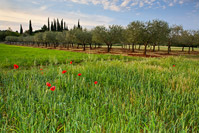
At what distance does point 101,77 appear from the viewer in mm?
5168

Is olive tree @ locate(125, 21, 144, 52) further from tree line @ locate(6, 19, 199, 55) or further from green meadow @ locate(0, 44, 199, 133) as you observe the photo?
green meadow @ locate(0, 44, 199, 133)

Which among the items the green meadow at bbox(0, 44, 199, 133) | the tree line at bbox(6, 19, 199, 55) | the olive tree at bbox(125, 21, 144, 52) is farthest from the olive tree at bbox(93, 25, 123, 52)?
the green meadow at bbox(0, 44, 199, 133)

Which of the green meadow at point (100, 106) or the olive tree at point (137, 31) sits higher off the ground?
the olive tree at point (137, 31)

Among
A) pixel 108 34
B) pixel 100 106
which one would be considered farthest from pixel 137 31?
pixel 100 106

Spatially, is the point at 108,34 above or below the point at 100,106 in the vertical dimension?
above

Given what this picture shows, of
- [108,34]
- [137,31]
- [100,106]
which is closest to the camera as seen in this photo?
[100,106]

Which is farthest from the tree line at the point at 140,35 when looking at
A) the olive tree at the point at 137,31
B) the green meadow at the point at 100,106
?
the green meadow at the point at 100,106

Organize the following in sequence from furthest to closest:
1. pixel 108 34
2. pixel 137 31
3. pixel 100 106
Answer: pixel 108 34 < pixel 137 31 < pixel 100 106

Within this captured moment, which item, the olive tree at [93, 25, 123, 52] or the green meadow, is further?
the olive tree at [93, 25, 123, 52]

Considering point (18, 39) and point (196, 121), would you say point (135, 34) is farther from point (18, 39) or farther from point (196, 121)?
point (18, 39)

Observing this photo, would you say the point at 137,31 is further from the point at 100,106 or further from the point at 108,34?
the point at 100,106

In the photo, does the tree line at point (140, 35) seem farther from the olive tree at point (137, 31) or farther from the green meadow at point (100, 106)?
the green meadow at point (100, 106)

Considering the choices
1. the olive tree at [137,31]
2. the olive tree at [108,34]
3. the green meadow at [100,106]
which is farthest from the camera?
the olive tree at [108,34]

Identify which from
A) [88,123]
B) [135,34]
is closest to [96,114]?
[88,123]
